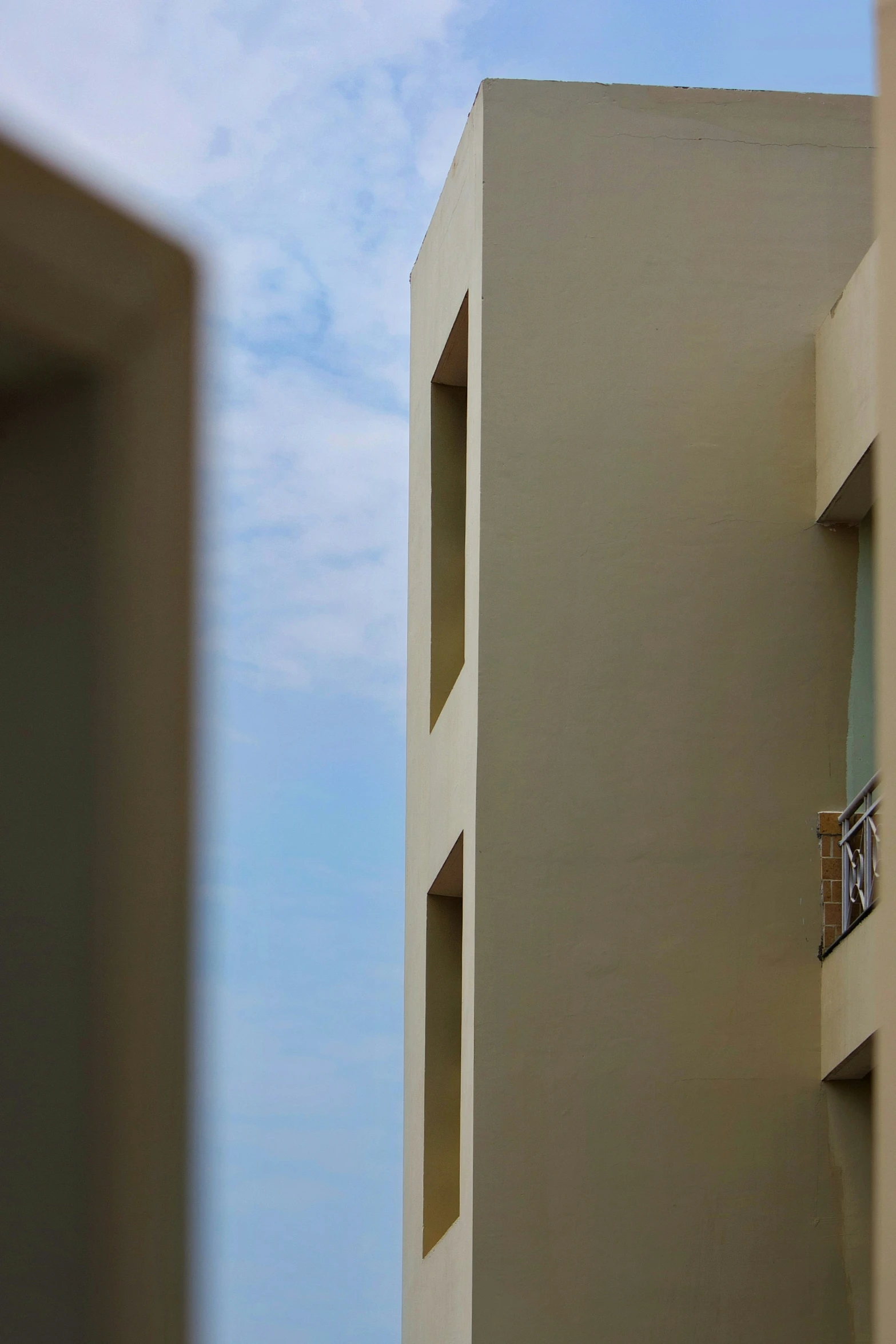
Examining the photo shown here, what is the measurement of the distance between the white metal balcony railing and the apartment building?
306 inches

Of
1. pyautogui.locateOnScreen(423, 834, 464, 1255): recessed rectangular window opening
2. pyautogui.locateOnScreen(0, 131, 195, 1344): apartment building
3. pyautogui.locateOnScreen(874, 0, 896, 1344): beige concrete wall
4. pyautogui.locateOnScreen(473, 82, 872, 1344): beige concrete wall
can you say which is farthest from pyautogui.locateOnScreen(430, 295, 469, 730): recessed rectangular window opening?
pyautogui.locateOnScreen(0, 131, 195, 1344): apartment building

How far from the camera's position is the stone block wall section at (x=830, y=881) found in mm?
11352

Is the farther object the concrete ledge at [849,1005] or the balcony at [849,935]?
the balcony at [849,935]

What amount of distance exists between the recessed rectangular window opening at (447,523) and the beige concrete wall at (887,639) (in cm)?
851

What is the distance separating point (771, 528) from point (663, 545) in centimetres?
73

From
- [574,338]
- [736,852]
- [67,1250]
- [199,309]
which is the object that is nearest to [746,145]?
[574,338]

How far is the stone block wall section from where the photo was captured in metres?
11.4

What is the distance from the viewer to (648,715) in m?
11.6

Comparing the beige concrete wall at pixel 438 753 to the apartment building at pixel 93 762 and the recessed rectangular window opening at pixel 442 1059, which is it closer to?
the recessed rectangular window opening at pixel 442 1059

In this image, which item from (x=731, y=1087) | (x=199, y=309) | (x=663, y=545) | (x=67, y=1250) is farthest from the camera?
(x=663, y=545)

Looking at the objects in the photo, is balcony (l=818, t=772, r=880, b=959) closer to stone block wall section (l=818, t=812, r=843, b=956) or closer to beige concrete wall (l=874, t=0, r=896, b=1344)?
stone block wall section (l=818, t=812, r=843, b=956)

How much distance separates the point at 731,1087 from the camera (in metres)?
11.1

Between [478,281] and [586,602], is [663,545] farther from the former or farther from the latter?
[478,281]

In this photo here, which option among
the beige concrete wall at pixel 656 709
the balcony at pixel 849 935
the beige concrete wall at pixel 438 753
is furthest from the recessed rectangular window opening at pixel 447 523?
the balcony at pixel 849 935
